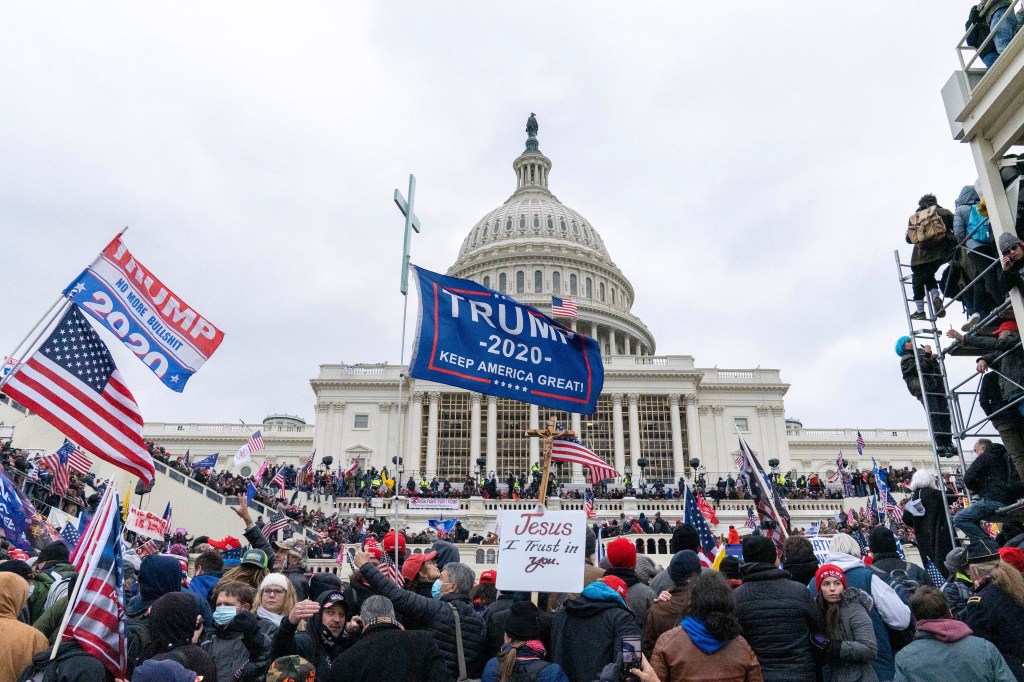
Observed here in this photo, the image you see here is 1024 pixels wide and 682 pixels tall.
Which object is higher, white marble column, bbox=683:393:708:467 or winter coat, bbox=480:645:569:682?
white marble column, bbox=683:393:708:467

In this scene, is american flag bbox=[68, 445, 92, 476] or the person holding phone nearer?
the person holding phone

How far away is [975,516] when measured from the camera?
926 centimetres

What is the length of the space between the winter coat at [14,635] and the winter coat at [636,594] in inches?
167

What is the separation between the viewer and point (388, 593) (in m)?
5.61

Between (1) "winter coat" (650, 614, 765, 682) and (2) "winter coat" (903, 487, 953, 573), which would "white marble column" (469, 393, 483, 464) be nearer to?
(2) "winter coat" (903, 487, 953, 573)

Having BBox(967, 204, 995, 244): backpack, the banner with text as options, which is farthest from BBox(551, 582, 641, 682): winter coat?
the banner with text

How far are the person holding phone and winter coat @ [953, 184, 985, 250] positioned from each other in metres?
7.34

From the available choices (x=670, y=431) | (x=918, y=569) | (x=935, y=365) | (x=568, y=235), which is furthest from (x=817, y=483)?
(x=568, y=235)

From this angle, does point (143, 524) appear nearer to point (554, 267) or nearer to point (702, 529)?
point (702, 529)

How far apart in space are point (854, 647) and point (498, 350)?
16.5 ft

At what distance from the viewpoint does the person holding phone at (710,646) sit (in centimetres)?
483

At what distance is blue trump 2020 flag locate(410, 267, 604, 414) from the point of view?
29.1 feet

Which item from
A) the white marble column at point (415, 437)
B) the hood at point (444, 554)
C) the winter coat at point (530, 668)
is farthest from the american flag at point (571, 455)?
the white marble column at point (415, 437)

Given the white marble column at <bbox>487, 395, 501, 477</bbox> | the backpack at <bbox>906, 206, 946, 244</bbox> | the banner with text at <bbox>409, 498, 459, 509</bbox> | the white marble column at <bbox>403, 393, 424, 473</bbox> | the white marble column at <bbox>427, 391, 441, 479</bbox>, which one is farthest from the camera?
the white marble column at <bbox>487, 395, 501, 477</bbox>
